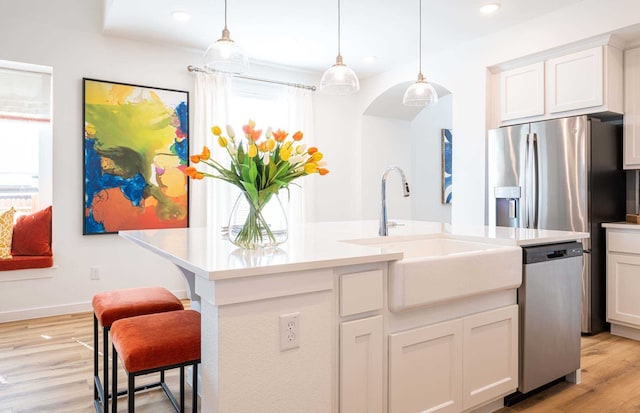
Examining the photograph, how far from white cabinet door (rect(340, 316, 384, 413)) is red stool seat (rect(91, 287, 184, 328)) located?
95 cm

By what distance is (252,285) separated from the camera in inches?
52.6

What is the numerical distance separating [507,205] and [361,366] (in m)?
2.77

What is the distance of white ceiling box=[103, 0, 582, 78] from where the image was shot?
3.46m

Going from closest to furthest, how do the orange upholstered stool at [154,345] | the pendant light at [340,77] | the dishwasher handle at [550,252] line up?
the orange upholstered stool at [154,345] → the dishwasher handle at [550,252] → the pendant light at [340,77]

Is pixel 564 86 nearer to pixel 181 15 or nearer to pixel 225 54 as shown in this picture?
pixel 225 54

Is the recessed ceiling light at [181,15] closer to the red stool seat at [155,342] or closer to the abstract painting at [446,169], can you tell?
the red stool seat at [155,342]

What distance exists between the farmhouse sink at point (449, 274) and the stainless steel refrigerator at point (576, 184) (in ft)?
5.23

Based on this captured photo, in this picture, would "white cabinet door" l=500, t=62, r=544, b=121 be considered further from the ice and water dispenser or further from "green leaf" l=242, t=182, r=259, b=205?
"green leaf" l=242, t=182, r=259, b=205

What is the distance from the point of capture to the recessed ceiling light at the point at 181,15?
11.8 feet

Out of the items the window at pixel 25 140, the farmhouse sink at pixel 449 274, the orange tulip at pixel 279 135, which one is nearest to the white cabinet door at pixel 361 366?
the farmhouse sink at pixel 449 274

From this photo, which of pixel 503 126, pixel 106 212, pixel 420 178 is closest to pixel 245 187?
pixel 106 212

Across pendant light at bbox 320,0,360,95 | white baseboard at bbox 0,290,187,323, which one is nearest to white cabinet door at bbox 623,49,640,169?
pendant light at bbox 320,0,360,95

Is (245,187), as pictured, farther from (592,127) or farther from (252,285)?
(592,127)

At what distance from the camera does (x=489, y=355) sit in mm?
1998
